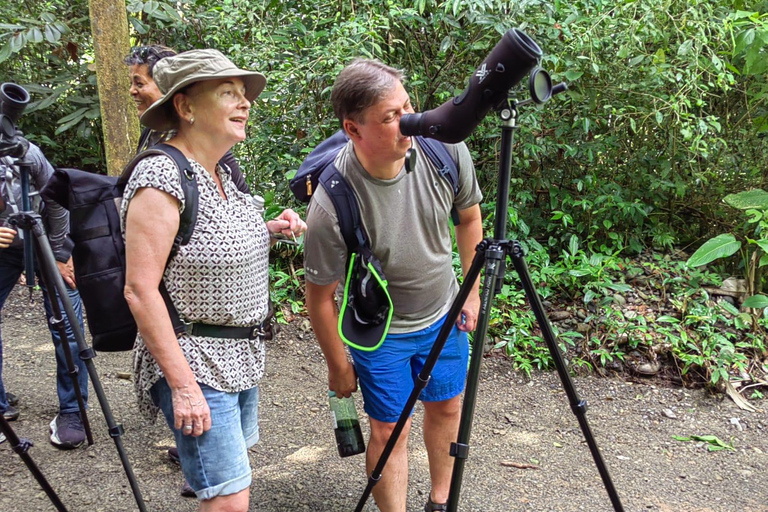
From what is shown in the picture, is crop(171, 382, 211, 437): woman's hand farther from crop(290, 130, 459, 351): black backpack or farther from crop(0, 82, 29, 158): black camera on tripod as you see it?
crop(0, 82, 29, 158): black camera on tripod

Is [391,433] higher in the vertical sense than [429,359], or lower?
lower

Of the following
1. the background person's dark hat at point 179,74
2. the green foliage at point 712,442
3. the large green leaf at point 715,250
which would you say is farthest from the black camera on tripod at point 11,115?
the large green leaf at point 715,250

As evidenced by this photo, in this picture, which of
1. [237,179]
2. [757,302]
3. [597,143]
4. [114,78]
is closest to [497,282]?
[237,179]

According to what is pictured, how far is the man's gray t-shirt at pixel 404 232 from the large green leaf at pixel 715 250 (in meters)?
2.66

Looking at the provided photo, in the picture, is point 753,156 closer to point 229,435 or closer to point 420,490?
point 420,490

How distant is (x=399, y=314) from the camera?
2.41m

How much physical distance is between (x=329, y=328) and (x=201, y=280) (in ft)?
1.96

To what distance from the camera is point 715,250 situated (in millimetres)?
4504

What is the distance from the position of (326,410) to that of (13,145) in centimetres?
235

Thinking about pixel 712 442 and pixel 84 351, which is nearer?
pixel 84 351

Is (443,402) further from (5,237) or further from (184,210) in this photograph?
(5,237)

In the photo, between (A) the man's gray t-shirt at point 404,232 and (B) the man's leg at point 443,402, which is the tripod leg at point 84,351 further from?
(B) the man's leg at point 443,402

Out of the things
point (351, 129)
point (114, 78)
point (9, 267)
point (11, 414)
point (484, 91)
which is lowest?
point (11, 414)

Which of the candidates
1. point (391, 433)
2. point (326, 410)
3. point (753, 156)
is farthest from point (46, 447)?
point (753, 156)
